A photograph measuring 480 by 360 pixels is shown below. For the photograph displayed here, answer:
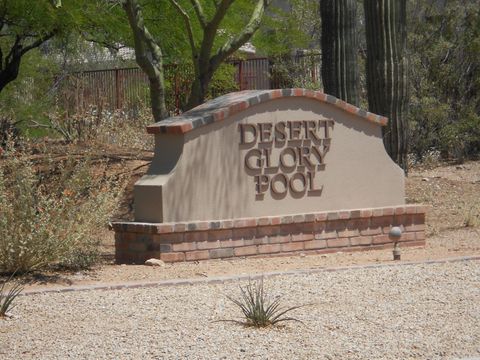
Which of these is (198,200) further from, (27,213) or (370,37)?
(370,37)

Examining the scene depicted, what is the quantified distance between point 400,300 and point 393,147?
24.8 ft

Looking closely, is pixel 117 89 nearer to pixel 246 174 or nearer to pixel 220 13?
pixel 220 13

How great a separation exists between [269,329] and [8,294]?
7.94 feet

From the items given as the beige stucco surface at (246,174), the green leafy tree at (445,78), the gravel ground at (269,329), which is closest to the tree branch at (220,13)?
the beige stucco surface at (246,174)

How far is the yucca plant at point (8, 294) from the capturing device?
8570 millimetres

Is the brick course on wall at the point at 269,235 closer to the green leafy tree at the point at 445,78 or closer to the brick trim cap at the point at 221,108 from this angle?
the brick trim cap at the point at 221,108

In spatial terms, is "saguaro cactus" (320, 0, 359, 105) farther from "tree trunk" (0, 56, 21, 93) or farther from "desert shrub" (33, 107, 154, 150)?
"tree trunk" (0, 56, 21, 93)

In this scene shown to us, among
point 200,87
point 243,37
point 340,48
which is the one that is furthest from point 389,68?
point 200,87

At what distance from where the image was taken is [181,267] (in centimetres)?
1115

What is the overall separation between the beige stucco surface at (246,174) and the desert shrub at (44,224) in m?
0.63

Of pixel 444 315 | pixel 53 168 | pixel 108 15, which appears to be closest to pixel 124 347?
pixel 444 315

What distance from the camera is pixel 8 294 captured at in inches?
360

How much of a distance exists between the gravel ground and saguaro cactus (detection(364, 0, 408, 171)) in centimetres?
640

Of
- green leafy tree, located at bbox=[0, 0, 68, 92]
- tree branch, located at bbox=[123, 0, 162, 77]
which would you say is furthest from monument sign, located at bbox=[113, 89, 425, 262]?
green leafy tree, located at bbox=[0, 0, 68, 92]
